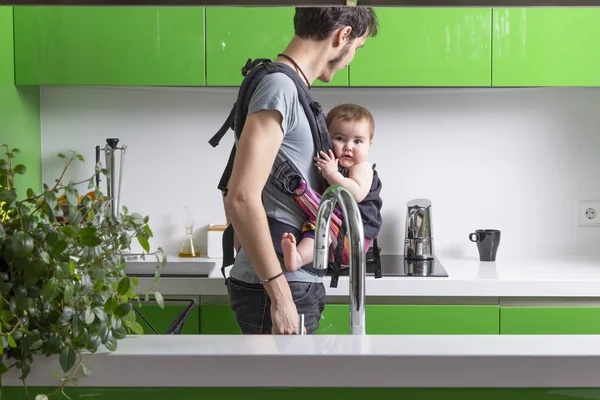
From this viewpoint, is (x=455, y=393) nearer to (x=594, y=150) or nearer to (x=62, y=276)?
(x=62, y=276)

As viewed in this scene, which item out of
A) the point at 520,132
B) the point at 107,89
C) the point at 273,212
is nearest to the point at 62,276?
the point at 273,212

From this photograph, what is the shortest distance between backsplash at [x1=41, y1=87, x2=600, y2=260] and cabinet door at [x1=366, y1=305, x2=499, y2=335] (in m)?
0.67

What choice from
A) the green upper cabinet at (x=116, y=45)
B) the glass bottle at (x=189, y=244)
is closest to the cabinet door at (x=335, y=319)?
the glass bottle at (x=189, y=244)

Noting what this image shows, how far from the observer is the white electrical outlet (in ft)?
11.4

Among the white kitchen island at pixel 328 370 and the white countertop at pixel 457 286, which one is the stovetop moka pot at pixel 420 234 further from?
the white kitchen island at pixel 328 370

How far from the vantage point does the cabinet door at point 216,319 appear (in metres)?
2.81

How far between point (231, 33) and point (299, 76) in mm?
1242

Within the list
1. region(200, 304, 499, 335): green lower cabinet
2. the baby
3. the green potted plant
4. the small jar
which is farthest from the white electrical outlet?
the green potted plant

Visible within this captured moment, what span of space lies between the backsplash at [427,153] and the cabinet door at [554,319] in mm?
665

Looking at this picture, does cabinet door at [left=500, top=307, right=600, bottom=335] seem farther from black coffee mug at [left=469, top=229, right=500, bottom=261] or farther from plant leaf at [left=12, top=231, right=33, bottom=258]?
plant leaf at [left=12, top=231, right=33, bottom=258]

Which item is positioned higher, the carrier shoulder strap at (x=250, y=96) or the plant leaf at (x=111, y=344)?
the carrier shoulder strap at (x=250, y=96)

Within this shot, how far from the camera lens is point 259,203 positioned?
1.75 metres

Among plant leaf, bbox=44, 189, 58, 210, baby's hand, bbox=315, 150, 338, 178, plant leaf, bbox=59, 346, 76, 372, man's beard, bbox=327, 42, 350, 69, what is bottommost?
plant leaf, bbox=59, 346, 76, 372

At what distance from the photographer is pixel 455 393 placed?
1173mm
